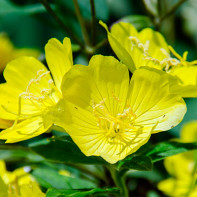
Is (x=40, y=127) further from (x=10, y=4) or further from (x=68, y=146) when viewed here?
(x=10, y=4)

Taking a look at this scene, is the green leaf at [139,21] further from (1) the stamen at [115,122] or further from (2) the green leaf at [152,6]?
(1) the stamen at [115,122]

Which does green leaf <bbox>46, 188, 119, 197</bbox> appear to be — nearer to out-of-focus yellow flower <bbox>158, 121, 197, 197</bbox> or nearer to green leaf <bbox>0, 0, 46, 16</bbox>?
Result: out-of-focus yellow flower <bbox>158, 121, 197, 197</bbox>

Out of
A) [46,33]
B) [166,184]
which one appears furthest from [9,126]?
[46,33]

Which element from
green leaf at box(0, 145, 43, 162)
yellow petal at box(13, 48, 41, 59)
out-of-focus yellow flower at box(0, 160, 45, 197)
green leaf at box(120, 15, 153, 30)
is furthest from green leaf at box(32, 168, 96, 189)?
yellow petal at box(13, 48, 41, 59)

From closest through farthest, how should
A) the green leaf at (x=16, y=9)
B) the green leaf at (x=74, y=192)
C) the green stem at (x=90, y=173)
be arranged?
the green leaf at (x=74, y=192) → the green stem at (x=90, y=173) → the green leaf at (x=16, y=9)

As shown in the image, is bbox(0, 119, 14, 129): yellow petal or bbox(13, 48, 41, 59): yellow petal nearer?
bbox(0, 119, 14, 129): yellow petal

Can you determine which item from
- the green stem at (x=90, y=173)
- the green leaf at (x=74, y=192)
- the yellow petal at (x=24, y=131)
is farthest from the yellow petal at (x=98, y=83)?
the green stem at (x=90, y=173)

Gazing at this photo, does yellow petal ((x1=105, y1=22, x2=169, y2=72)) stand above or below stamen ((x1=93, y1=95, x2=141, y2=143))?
above
